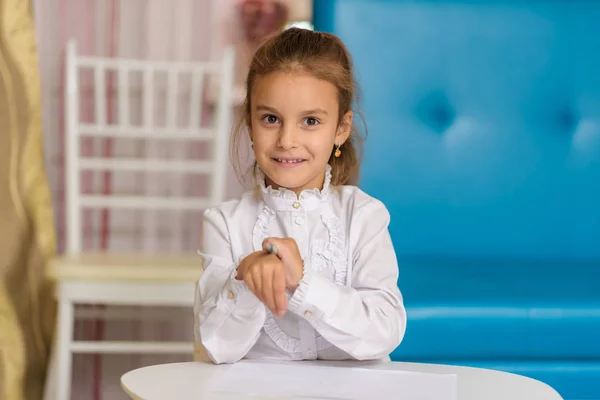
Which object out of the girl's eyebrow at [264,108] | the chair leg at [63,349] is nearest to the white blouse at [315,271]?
the girl's eyebrow at [264,108]

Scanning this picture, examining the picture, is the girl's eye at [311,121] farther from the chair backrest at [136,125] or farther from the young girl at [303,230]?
the chair backrest at [136,125]

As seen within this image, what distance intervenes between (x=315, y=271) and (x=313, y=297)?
6 centimetres

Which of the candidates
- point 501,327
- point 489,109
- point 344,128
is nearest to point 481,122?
point 489,109

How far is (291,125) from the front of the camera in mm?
1025

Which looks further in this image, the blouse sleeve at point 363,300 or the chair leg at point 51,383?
the chair leg at point 51,383

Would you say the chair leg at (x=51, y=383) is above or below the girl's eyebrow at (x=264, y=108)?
below

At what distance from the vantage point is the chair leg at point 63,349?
6.04ft

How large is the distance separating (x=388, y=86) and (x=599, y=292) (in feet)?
2.42

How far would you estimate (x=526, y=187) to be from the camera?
191 cm

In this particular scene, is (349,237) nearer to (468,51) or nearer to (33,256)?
(468,51)

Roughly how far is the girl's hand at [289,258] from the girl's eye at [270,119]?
0.22 m

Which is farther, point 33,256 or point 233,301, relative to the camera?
point 33,256

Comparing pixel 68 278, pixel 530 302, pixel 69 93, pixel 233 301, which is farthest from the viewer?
pixel 69 93

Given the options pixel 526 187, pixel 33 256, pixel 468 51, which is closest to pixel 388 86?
pixel 468 51
